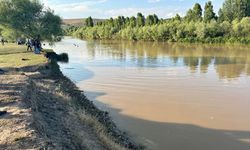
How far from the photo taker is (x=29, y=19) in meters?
52.4

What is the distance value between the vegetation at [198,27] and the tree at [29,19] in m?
43.4

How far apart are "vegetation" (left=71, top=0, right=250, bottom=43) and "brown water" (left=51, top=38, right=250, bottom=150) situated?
1771 inches

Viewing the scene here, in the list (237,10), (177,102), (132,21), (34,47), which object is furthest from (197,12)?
(177,102)

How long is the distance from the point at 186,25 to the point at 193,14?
12327 mm

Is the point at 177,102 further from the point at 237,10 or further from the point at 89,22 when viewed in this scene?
the point at 89,22

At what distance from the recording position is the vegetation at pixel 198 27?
8438 cm

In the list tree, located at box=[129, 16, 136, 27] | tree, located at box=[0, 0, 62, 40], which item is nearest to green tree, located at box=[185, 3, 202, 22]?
tree, located at box=[129, 16, 136, 27]

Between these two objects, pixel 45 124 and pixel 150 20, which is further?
pixel 150 20

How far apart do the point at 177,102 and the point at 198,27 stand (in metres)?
69.3

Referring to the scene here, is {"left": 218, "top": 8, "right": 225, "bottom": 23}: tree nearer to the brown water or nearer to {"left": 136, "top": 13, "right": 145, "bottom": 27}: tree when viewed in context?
{"left": 136, "top": 13, "right": 145, "bottom": 27}: tree

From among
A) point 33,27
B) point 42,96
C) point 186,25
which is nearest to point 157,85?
point 42,96

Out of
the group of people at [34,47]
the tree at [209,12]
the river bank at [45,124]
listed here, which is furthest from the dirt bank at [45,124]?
the tree at [209,12]

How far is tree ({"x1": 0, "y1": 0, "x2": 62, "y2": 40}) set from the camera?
5147 centimetres

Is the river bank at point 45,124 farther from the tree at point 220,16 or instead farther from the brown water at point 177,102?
the tree at point 220,16
